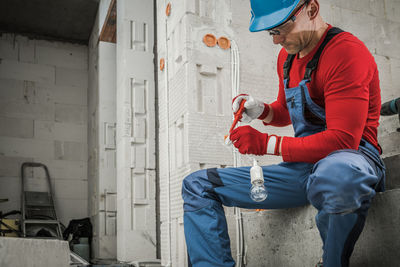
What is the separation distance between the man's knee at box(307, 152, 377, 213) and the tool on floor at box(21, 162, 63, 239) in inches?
231

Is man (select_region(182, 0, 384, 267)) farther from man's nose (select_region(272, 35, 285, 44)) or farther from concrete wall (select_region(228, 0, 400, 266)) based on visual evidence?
concrete wall (select_region(228, 0, 400, 266))

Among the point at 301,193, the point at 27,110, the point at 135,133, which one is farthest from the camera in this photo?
the point at 27,110

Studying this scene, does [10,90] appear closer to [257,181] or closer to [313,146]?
[257,181]

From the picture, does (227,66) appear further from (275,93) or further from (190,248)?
(190,248)

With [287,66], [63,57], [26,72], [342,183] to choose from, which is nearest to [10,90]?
[26,72]

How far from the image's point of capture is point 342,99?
5.37 feet

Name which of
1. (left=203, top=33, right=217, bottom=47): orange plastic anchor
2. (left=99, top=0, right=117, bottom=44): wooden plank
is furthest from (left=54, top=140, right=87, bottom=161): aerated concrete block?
(left=203, top=33, right=217, bottom=47): orange plastic anchor

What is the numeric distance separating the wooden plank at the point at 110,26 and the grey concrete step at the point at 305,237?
440 centimetres

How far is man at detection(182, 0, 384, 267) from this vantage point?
4.96 ft

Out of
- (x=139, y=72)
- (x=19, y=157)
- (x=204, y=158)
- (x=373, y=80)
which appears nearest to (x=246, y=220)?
(x=204, y=158)

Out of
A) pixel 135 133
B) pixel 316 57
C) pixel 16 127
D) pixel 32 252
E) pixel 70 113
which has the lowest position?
pixel 32 252

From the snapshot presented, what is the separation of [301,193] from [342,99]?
1.78 ft

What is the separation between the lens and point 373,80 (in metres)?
1.79

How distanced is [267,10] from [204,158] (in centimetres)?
153
